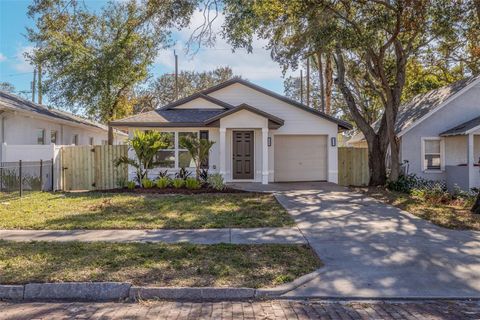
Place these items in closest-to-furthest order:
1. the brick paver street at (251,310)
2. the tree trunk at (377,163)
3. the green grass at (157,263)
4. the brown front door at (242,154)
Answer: the brick paver street at (251,310), the green grass at (157,263), the brown front door at (242,154), the tree trunk at (377,163)

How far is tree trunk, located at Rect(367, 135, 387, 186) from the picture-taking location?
18.1m

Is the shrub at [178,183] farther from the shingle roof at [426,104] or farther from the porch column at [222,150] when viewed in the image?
the shingle roof at [426,104]

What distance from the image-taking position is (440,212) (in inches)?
432

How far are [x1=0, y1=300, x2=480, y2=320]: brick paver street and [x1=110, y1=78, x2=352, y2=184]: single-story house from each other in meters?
12.0

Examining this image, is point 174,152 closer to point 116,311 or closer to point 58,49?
point 58,49

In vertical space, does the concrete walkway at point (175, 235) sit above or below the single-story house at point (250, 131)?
below

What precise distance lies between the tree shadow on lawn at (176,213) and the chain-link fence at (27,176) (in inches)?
145

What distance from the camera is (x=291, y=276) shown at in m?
5.56

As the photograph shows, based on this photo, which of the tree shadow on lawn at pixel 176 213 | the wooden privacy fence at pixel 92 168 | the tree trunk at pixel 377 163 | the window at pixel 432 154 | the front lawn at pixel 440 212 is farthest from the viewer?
the window at pixel 432 154

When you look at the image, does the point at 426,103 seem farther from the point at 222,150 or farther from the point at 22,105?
the point at 22,105

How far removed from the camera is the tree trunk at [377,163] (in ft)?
59.5

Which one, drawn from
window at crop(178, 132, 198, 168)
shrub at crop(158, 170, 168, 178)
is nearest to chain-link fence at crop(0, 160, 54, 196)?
shrub at crop(158, 170, 168, 178)

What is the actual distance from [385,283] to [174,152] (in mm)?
12803

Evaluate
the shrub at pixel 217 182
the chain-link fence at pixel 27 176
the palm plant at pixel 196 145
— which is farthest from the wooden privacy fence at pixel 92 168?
the shrub at pixel 217 182
